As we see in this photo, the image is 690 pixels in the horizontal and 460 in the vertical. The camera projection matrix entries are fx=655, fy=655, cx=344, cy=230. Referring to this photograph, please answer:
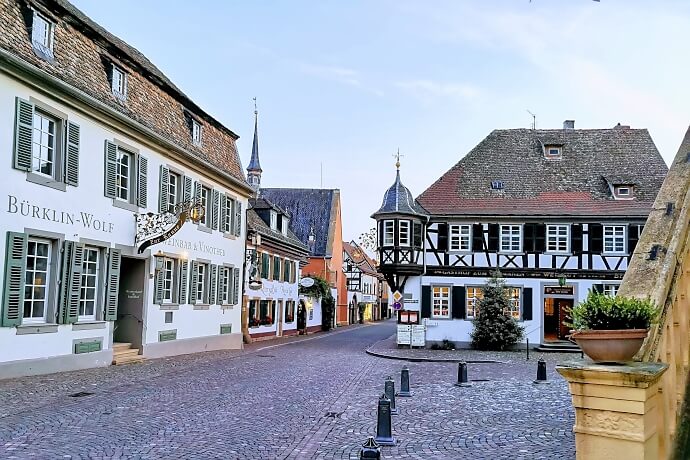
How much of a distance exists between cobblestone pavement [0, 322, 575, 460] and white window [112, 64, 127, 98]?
7474 millimetres

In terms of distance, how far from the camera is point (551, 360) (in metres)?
23.1

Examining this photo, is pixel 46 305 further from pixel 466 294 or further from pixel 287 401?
pixel 466 294

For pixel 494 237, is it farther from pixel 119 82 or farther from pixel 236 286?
pixel 119 82

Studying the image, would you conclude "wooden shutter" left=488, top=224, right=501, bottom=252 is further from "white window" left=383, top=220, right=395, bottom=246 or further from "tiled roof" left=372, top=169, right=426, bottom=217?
"white window" left=383, top=220, right=395, bottom=246

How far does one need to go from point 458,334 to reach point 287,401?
17.3m

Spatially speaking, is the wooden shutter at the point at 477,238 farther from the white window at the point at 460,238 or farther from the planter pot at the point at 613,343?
the planter pot at the point at 613,343

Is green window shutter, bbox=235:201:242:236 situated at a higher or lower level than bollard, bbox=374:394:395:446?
higher

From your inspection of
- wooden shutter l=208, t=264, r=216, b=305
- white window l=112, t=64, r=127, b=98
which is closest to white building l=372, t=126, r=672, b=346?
wooden shutter l=208, t=264, r=216, b=305

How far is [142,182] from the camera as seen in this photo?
1891 centimetres

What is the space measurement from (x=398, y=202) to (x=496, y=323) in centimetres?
662

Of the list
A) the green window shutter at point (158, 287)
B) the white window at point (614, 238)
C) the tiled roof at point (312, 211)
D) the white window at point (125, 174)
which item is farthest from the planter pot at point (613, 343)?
the tiled roof at point (312, 211)

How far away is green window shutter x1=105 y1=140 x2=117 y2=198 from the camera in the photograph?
17.0 m

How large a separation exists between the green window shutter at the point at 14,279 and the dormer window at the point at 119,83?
18.7 feet

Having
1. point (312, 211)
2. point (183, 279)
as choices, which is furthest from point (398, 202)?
point (312, 211)
